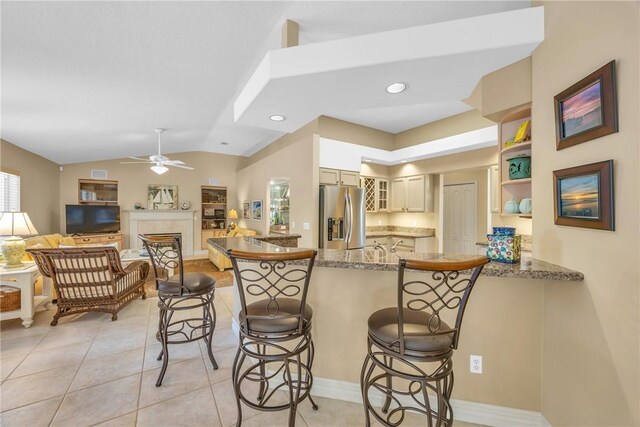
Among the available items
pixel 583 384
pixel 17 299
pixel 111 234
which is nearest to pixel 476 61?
pixel 583 384

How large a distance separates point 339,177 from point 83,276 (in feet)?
11.9

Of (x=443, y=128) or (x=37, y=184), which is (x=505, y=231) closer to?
(x=443, y=128)

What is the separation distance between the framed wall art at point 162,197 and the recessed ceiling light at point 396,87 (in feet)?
25.0

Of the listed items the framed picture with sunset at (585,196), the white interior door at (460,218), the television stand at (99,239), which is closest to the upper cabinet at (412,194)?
the white interior door at (460,218)

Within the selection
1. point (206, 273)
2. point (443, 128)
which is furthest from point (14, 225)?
point (443, 128)

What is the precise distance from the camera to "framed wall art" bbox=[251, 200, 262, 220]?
6.80 meters

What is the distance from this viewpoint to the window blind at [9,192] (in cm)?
441

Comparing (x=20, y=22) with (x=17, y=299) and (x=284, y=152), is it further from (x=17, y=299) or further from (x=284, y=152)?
(x=284, y=152)

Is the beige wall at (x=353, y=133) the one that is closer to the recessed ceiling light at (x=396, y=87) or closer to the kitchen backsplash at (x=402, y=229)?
the kitchen backsplash at (x=402, y=229)

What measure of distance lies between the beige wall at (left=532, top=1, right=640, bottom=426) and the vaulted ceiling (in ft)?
2.27

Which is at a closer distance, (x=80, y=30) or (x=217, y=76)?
(x=80, y=30)

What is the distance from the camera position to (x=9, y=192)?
458cm

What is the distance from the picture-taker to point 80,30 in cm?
204

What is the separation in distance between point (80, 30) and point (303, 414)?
320cm
